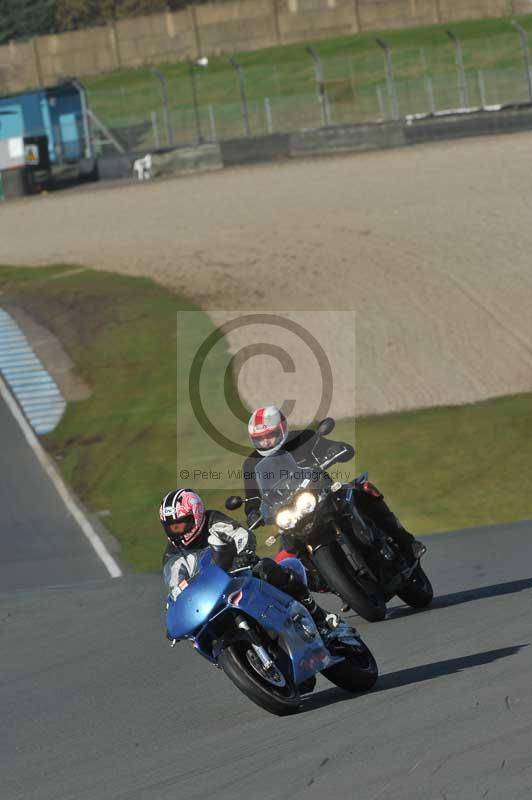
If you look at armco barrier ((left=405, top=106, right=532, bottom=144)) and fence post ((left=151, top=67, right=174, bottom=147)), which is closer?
armco barrier ((left=405, top=106, right=532, bottom=144))

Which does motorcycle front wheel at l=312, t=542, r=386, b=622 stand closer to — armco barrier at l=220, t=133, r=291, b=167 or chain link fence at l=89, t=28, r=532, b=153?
armco barrier at l=220, t=133, r=291, b=167

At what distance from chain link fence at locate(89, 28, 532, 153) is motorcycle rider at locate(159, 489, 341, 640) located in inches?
1485

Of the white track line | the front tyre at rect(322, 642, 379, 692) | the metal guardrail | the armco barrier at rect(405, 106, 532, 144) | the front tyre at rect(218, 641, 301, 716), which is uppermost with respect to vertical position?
the armco barrier at rect(405, 106, 532, 144)

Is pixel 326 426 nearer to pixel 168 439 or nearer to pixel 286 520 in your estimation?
pixel 286 520

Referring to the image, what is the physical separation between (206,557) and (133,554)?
30.3ft

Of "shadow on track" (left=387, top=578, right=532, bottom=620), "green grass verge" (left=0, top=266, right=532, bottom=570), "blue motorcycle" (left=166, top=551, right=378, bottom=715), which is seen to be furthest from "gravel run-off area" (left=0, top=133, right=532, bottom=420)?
"blue motorcycle" (left=166, top=551, right=378, bottom=715)

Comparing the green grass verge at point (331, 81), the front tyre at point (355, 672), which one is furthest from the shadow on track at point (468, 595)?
the green grass verge at point (331, 81)

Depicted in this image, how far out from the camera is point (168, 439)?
21688mm

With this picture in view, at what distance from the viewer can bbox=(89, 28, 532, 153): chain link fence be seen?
156 feet

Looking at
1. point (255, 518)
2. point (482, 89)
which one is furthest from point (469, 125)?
point (255, 518)

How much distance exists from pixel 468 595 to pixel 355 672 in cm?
345

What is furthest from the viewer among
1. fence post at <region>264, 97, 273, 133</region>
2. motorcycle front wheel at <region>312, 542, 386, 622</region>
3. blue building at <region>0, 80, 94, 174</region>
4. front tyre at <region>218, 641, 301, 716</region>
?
blue building at <region>0, 80, 94, 174</region>

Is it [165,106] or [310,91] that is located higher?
[310,91]

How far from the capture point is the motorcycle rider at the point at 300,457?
9281mm
